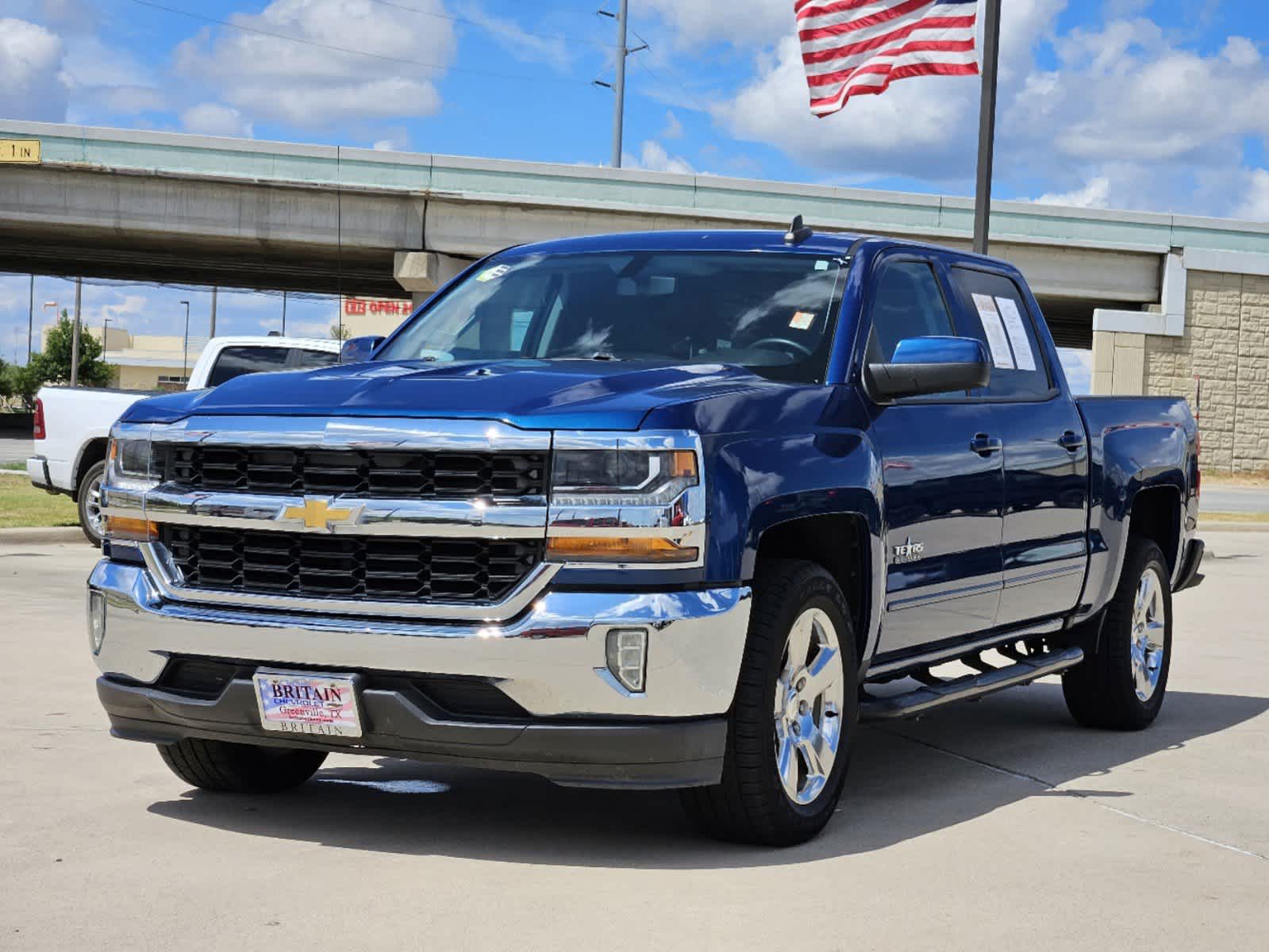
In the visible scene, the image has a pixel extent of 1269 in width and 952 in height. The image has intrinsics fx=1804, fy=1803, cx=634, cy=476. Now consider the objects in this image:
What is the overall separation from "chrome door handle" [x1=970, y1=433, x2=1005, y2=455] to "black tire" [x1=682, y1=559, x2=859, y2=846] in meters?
1.27

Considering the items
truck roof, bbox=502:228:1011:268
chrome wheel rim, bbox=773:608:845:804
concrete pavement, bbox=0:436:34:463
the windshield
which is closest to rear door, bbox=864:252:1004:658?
truck roof, bbox=502:228:1011:268

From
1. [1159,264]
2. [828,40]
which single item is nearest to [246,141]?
[1159,264]

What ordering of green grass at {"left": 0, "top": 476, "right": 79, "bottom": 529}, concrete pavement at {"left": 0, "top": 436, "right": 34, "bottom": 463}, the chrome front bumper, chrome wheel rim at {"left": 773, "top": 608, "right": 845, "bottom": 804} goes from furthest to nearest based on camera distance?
1. concrete pavement at {"left": 0, "top": 436, "right": 34, "bottom": 463}
2. green grass at {"left": 0, "top": 476, "right": 79, "bottom": 529}
3. chrome wheel rim at {"left": 773, "top": 608, "right": 845, "bottom": 804}
4. the chrome front bumper

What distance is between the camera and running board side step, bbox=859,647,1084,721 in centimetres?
605

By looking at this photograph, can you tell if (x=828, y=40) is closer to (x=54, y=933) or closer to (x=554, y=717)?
(x=554, y=717)

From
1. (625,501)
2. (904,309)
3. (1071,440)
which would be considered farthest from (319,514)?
(1071,440)

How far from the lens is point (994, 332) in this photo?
7340 millimetres

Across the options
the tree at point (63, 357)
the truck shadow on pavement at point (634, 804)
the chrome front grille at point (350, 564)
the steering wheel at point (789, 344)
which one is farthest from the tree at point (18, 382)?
the chrome front grille at point (350, 564)

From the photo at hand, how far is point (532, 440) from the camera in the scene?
4.90 m

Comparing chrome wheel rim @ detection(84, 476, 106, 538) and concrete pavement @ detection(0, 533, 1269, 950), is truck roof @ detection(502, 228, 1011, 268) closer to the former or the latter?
concrete pavement @ detection(0, 533, 1269, 950)

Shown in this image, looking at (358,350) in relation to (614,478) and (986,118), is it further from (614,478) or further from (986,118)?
(986,118)

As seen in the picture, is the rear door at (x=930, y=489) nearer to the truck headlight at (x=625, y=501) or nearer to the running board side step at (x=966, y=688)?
the running board side step at (x=966, y=688)

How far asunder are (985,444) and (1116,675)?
190 centimetres

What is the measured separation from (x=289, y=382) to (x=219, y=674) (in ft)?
2.96
